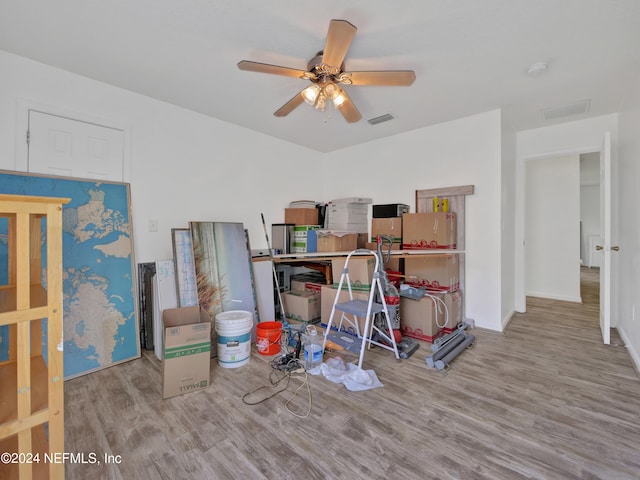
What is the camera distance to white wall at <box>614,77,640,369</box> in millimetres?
2506

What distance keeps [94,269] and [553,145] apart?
18.2 feet

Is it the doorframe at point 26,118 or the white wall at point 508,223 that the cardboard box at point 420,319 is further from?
the doorframe at point 26,118

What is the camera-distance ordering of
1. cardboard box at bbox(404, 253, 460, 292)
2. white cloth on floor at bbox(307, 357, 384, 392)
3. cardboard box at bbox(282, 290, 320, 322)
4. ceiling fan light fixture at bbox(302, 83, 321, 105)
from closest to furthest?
white cloth on floor at bbox(307, 357, 384, 392), ceiling fan light fixture at bbox(302, 83, 321, 105), cardboard box at bbox(404, 253, 460, 292), cardboard box at bbox(282, 290, 320, 322)

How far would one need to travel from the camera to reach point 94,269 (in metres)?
2.49

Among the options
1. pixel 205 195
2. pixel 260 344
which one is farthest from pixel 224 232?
pixel 260 344

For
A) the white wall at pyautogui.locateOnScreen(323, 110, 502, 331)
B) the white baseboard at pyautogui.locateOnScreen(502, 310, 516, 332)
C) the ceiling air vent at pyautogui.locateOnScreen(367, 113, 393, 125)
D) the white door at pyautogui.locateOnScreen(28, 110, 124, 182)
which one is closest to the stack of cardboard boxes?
the white wall at pyautogui.locateOnScreen(323, 110, 502, 331)

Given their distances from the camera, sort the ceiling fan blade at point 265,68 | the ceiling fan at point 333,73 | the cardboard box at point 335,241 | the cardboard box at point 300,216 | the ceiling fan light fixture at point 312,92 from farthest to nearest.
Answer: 1. the cardboard box at point 300,216
2. the cardboard box at point 335,241
3. the ceiling fan light fixture at point 312,92
4. the ceiling fan blade at point 265,68
5. the ceiling fan at point 333,73

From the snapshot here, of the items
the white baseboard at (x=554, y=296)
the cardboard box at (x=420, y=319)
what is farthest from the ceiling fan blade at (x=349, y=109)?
the white baseboard at (x=554, y=296)

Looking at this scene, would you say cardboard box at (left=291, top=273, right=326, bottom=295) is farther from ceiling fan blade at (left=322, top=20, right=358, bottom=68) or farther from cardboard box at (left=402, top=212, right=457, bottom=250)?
ceiling fan blade at (left=322, top=20, right=358, bottom=68)

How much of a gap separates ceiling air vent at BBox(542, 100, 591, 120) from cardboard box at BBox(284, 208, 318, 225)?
3139 millimetres

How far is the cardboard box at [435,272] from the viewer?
3307mm

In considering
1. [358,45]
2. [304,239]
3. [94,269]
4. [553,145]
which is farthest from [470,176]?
[94,269]

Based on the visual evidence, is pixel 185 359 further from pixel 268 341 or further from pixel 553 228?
pixel 553 228

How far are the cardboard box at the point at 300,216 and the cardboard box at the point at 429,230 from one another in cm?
136
